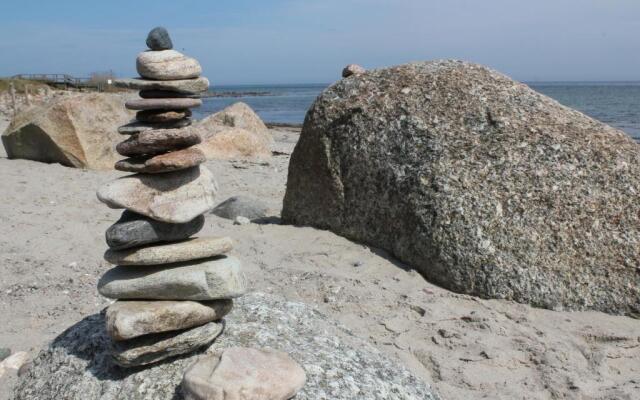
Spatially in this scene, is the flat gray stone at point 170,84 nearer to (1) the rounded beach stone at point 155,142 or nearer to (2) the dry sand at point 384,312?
(1) the rounded beach stone at point 155,142

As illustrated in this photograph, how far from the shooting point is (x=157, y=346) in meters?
3.46

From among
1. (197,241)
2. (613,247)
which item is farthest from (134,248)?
(613,247)

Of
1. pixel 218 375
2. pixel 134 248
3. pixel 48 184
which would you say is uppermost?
pixel 134 248

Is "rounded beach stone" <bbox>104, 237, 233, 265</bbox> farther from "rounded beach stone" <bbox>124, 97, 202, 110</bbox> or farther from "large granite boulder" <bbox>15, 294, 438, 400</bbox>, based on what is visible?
"rounded beach stone" <bbox>124, 97, 202, 110</bbox>

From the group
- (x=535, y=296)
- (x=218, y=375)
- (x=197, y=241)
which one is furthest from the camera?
(x=535, y=296)

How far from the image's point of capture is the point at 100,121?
12227 millimetres

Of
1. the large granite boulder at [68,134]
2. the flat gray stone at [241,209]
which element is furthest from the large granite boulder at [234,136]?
the flat gray stone at [241,209]

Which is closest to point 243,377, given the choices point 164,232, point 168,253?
point 168,253

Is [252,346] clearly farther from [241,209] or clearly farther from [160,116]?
[241,209]

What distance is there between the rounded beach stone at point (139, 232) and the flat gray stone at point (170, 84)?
74 cm

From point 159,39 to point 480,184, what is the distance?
137 inches

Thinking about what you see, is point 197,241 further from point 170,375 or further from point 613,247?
point 613,247

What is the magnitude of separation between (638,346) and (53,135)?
10214mm

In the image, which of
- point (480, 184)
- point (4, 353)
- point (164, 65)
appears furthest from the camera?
point (480, 184)
